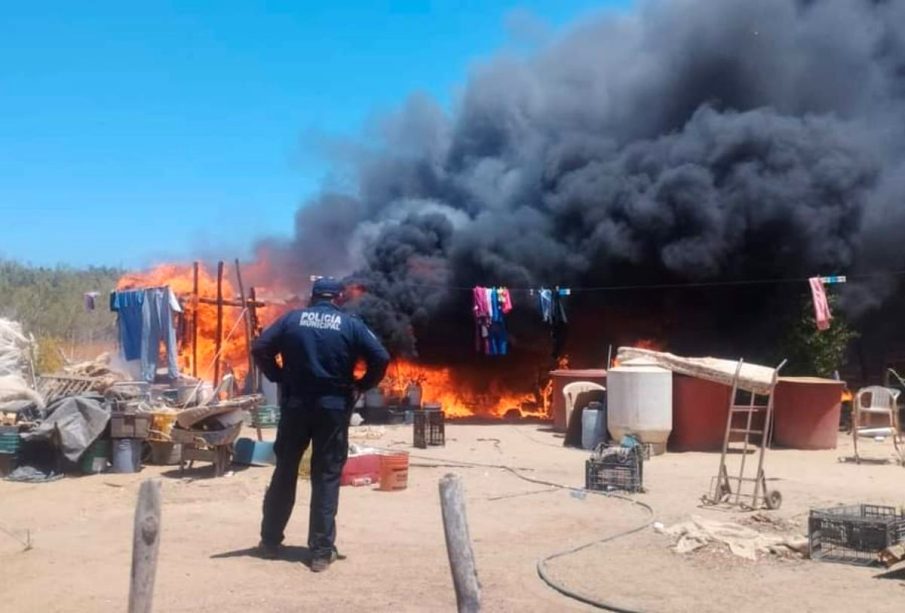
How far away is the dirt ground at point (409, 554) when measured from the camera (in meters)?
6.38

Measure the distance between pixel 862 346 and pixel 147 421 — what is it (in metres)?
20.7

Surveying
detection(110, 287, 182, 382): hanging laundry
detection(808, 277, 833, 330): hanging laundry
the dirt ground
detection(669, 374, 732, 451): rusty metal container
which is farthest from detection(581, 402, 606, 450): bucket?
detection(110, 287, 182, 382): hanging laundry

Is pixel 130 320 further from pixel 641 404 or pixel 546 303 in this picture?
pixel 641 404

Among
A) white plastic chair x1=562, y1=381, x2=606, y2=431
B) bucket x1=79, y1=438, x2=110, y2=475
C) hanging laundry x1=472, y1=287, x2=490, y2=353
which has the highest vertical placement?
hanging laundry x1=472, y1=287, x2=490, y2=353

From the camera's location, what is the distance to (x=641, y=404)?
52.7 ft

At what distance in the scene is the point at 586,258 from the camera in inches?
1081

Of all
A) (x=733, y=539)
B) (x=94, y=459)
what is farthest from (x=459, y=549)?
(x=94, y=459)

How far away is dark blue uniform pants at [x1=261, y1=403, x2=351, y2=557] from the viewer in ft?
22.9

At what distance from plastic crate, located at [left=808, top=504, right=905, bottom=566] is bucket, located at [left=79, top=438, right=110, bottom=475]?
9.23m

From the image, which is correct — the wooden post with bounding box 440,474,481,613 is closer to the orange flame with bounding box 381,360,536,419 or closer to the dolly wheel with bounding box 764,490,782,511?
the dolly wheel with bounding box 764,490,782,511

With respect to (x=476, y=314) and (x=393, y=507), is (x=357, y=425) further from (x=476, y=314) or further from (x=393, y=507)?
(x=393, y=507)

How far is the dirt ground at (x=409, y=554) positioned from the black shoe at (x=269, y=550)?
10 centimetres

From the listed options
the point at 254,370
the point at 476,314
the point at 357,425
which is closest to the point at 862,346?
the point at 476,314

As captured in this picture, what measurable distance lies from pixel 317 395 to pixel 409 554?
1712 mm
